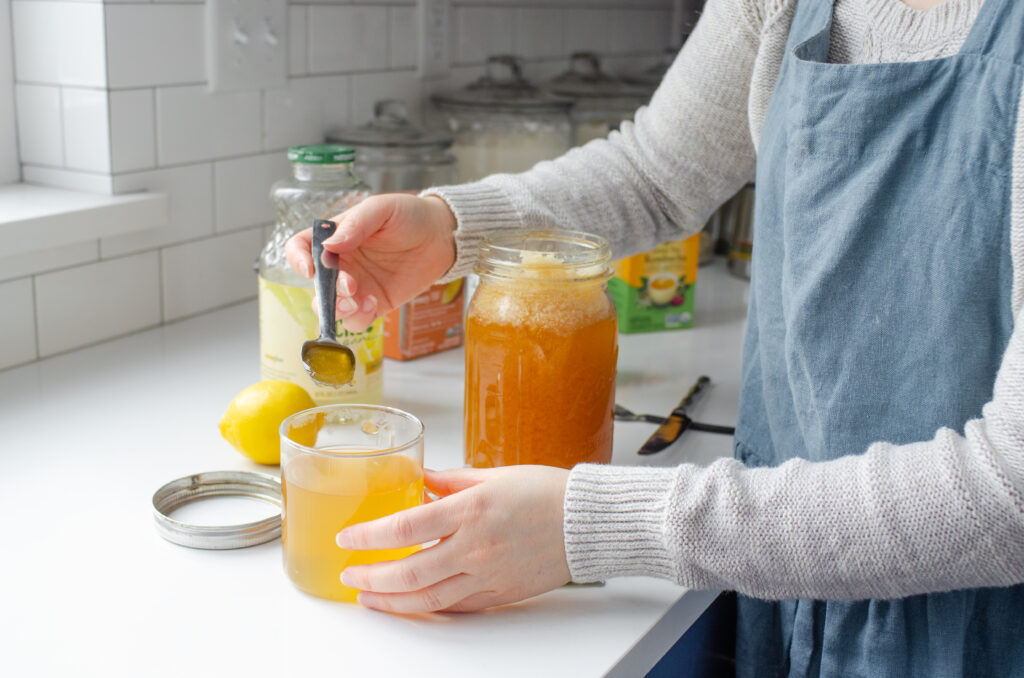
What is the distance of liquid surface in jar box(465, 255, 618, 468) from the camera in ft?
2.80

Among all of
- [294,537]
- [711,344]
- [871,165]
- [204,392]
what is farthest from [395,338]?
[871,165]

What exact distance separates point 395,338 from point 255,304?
12.6 inches

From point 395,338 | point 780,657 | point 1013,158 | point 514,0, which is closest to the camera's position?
point 1013,158

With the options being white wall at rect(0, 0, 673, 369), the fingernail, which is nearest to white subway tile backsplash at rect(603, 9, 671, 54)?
white wall at rect(0, 0, 673, 369)

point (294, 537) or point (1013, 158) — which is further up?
point (1013, 158)

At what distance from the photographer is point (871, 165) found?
740 mm

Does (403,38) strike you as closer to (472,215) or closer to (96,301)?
(96,301)

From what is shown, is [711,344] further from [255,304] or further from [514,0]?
[514,0]

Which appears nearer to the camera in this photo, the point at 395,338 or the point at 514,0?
the point at 395,338

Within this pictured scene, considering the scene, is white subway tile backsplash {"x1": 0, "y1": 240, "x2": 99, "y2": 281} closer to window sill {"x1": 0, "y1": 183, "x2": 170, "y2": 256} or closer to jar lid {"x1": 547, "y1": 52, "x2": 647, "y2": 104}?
window sill {"x1": 0, "y1": 183, "x2": 170, "y2": 256}

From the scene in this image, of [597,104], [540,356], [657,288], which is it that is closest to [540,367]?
[540,356]

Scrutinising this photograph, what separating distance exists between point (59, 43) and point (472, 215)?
610 millimetres

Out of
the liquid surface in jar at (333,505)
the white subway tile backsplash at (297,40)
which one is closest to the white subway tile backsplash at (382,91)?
the white subway tile backsplash at (297,40)

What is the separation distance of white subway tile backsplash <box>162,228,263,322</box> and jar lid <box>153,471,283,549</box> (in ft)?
1.81
